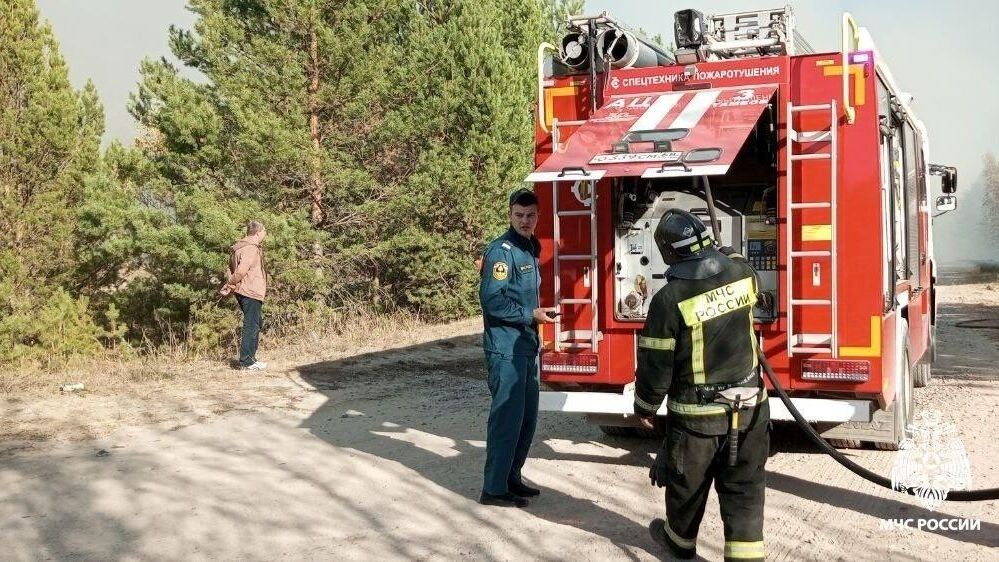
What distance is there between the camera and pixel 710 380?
410cm

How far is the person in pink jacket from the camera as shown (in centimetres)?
1098

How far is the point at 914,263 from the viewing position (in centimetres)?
813

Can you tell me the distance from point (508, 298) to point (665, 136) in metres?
1.43

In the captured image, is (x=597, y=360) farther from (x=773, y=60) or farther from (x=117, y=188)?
(x=117, y=188)

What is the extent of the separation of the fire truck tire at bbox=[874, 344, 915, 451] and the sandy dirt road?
0.12m

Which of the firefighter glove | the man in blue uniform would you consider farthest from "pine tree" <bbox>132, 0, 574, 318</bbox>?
the firefighter glove

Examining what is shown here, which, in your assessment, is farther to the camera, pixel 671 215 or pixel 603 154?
pixel 603 154

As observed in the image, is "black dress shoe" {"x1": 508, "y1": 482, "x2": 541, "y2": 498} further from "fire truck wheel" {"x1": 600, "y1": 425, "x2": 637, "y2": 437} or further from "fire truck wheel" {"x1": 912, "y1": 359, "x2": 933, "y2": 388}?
"fire truck wheel" {"x1": 912, "y1": 359, "x2": 933, "y2": 388}

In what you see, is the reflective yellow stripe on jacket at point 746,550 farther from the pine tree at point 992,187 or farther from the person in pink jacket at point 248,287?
the pine tree at point 992,187

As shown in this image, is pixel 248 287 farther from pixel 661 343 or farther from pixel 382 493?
pixel 661 343

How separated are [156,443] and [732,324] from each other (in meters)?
5.06

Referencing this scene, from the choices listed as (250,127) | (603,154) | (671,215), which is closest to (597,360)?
(603,154)

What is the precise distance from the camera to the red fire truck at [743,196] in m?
5.54

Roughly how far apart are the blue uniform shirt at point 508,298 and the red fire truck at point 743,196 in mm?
→ 541
